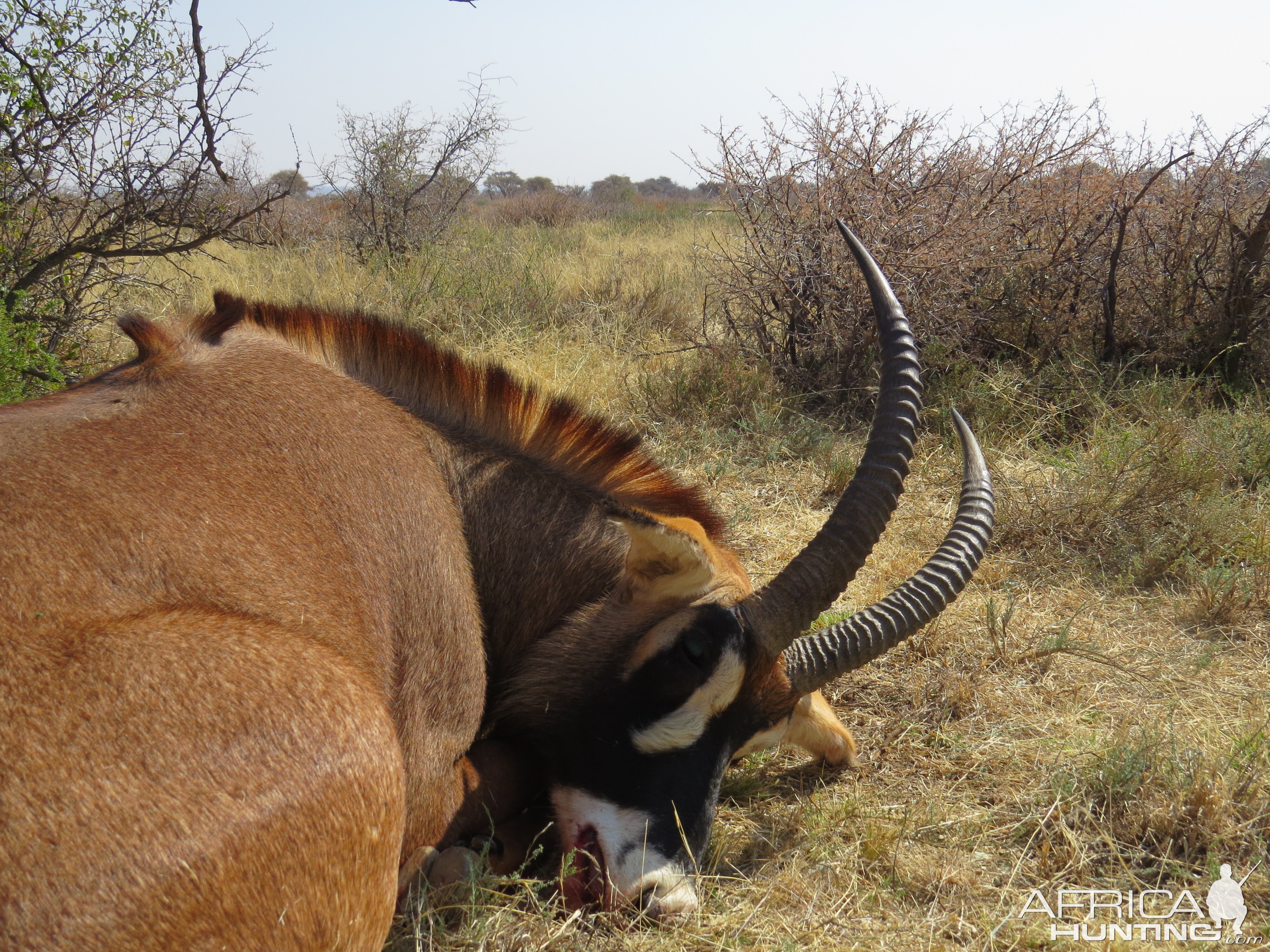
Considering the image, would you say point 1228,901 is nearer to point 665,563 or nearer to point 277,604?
point 665,563

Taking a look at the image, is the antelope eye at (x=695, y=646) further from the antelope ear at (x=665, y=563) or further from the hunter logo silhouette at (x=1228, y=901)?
the hunter logo silhouette at (x=1228, y=901)

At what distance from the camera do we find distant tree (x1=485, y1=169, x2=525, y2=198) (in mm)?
26922

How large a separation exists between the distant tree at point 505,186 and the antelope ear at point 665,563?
845 inches

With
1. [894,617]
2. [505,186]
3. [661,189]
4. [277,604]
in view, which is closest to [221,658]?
[277,604]

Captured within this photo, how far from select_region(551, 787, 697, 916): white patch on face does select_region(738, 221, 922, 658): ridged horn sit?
709mm

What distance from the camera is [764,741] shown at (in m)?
3.35

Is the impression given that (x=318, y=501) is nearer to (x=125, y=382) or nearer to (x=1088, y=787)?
(x=125, y=382)

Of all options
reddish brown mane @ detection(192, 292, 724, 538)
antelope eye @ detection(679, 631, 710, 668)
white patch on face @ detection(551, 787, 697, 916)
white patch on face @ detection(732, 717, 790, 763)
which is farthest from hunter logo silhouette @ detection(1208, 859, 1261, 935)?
reddish brown mane @ detection(192, 292, 724, 538)

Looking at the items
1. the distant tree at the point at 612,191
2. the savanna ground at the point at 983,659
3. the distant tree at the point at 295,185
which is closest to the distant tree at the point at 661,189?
the distant tree at the point at 612,191

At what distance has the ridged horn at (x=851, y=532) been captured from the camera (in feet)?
10.4

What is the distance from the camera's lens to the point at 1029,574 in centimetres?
554

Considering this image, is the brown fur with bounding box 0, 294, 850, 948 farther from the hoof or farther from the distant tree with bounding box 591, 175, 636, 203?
the distant tree with bounding box 591, 175, 636, 203

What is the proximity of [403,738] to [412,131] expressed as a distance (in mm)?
12474

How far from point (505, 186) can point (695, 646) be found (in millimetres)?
29417
